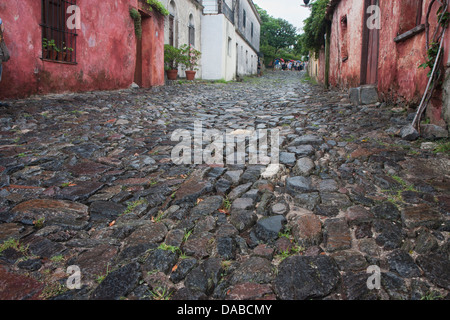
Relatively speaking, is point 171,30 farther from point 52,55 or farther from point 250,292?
point 250,292

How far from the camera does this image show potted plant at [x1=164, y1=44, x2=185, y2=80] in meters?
12.5

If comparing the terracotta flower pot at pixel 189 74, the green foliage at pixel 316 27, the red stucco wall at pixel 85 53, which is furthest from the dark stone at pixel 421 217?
the terracotta flower pot at pixel 189 74

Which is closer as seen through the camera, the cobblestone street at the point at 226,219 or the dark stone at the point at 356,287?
the dark stone at the point at 356,287

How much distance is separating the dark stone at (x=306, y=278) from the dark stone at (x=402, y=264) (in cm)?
29

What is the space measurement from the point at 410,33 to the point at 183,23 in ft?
40.8

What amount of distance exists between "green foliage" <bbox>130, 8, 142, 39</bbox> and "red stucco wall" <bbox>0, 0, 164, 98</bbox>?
0.54 ft

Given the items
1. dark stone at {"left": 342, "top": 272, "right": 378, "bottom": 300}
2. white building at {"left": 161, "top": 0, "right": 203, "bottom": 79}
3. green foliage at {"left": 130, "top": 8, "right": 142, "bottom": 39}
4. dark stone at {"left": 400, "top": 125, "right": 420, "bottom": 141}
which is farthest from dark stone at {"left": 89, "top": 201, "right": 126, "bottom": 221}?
white building at {"left": 161, "top": 0, "right": 203, "bottom": 79}

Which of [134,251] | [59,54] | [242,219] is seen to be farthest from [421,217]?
[59,54]

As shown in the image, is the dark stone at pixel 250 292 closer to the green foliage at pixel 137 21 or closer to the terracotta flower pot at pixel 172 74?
the green foliage at pixel 137 21

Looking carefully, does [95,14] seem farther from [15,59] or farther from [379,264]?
[379,264]

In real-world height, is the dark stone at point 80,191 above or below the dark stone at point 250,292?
above

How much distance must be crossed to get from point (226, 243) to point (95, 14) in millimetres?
7914

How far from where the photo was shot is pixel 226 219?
7.16 ft

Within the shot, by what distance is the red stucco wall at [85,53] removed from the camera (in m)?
5.73
